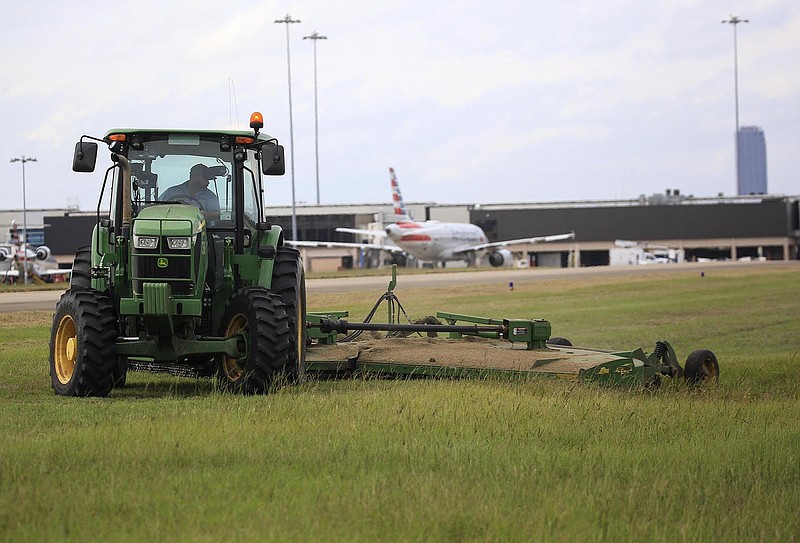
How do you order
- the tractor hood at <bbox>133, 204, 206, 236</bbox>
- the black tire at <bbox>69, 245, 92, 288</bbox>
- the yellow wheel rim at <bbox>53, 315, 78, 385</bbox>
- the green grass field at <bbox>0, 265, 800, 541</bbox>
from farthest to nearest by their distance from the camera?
the black tire at <bbox>69, 245, 92, 288</bbox>, the yellow wheel rim at <bbox>53, 315, 78, 385</bbox>, the tractor hood at <bbox>133, 204, 206, 236</bbox>, the green grass field at <bbox>0, 265, 800, 541</bbox>

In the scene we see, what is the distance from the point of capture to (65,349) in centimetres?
1223

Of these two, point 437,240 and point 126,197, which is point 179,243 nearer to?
point 126,197

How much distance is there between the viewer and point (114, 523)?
5.89 meters

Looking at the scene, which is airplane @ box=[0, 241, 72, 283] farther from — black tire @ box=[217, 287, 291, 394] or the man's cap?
black tire @ box=[217, 287, 291, 394]

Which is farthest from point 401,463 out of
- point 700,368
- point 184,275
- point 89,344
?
point 700,368

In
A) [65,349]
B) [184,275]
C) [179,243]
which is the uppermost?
[179,243]

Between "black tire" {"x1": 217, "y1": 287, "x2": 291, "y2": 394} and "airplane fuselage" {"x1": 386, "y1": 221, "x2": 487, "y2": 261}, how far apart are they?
Answer: 6726 centimetres

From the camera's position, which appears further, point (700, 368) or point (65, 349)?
point (700, 368)

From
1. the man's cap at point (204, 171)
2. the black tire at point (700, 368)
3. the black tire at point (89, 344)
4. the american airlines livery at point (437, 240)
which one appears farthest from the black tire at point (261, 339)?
the american airlines livery at point (437, 240)

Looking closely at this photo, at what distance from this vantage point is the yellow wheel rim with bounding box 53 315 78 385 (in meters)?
12.0

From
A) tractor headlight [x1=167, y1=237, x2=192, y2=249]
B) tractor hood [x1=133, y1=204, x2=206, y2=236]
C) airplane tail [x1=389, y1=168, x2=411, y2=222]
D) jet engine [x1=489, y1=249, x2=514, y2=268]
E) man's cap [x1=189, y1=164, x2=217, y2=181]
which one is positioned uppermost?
airplane tail [x1=389, y1=168, x2=411, y2=222]

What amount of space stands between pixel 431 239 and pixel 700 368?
66473mm

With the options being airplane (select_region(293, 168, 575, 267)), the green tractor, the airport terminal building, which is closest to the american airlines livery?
airplane (select_region(293, 168, 575, 267))

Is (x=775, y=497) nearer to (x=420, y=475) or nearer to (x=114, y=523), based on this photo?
(x=420, y=475)
